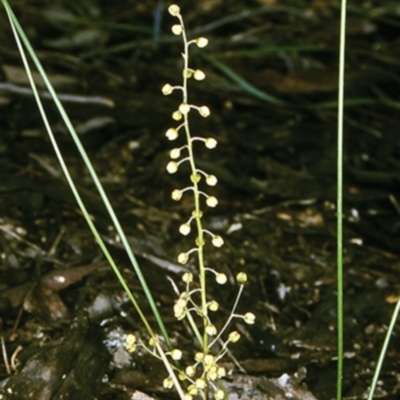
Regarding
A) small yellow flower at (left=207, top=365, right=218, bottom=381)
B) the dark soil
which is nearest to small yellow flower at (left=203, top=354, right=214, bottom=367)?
small yellow flower at (left=207, top=365, right=218, bottom=381)

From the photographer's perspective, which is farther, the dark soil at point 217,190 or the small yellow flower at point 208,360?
the dark soil at point 217,190

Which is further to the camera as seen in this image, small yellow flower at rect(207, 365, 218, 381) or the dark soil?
the dark soil

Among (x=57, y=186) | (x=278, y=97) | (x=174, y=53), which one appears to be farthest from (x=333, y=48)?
(x=57, y=186)

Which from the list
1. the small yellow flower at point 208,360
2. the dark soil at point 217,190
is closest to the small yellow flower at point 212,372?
the small yellow flower at point 208,360

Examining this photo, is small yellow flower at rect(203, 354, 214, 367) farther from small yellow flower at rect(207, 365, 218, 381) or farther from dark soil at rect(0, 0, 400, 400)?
dark soil at rect(0, 0, 400, 400)

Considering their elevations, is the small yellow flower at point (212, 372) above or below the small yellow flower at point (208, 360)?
below

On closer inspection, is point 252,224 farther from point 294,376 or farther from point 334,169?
point 294,376

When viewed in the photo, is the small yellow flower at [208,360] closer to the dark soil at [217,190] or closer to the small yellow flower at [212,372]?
the small yellow flower at [212,372]

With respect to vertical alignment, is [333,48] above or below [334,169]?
above

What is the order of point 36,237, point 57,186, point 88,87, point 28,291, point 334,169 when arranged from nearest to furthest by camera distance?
point 28,291 < point 36,237 < point 57,186 < point 334,169 < point 88,87
